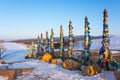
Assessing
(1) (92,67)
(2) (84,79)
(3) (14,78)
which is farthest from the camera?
(3) (14,78)

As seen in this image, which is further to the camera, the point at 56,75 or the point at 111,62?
the point at 111,62

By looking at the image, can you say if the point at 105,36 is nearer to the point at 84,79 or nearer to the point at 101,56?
the point at 101,56

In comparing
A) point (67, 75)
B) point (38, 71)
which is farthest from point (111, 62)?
point (38, 71)

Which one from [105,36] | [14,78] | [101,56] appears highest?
[105,36]

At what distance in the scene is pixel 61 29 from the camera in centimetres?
4056

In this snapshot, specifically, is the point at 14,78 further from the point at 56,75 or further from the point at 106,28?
the point at 106,28

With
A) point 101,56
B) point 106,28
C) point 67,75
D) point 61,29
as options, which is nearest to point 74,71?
point 67,75

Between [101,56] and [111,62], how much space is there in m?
1.63

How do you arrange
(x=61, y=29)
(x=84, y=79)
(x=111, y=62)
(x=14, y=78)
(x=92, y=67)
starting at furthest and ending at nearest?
1. (x=61, y=29)
2. (x=111, y=62)
3. (x=14, y=78)
4. (x=92, y=67)
5. (x=84, y=79)

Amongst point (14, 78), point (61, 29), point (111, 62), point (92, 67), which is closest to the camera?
point (92, 67)

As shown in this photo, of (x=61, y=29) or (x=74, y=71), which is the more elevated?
(x=61, y=29)

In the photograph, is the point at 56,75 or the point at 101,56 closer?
the point at 56,75

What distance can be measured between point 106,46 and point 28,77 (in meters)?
9.66

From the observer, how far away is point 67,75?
2286 centimetres
